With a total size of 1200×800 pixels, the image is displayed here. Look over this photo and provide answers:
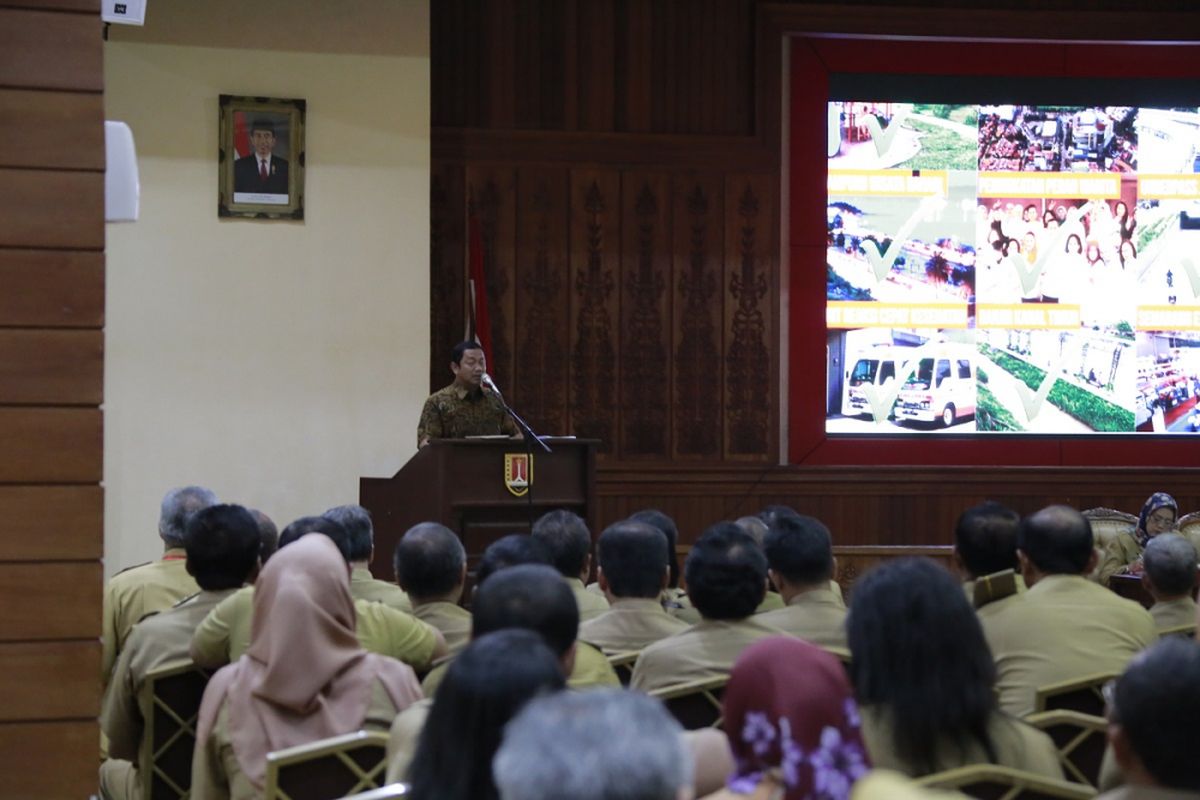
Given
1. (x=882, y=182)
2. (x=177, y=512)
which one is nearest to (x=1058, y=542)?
(x=177, y=512)

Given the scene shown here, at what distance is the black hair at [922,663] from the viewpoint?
2.21 meters

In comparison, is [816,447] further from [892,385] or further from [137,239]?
[137,239]

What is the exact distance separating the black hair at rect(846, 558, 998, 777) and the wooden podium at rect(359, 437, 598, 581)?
351 centimetres

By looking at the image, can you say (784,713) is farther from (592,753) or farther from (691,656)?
(691,656)

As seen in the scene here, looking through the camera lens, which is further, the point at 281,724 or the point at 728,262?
the point at 728,262

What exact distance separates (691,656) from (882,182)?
5933mm

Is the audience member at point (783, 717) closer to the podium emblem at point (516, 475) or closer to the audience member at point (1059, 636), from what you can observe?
the audience member at point (1059, 636)

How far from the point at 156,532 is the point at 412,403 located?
1.44m

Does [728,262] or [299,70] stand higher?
[299,70]

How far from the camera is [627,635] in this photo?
3.51 m

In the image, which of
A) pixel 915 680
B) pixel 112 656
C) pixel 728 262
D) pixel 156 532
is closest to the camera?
pixel 915 680

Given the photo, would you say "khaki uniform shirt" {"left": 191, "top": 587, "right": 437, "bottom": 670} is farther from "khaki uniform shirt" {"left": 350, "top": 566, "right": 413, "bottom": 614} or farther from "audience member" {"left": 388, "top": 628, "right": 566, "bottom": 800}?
"audience member" {"left": 388, "top": 628, "right": 566, "bottom": 800}

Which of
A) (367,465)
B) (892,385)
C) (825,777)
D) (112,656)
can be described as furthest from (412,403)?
(825,777)

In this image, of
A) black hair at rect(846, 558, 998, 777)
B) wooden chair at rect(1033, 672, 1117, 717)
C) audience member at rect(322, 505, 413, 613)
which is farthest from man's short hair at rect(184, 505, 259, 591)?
wooden chair at rect(1033, 672, 1117, 717)
